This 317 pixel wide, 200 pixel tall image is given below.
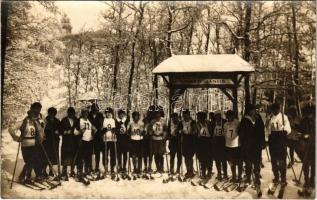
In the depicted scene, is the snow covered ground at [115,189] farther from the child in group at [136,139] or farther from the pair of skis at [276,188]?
the child in group at [136,139]

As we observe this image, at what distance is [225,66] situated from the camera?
23.0 ft

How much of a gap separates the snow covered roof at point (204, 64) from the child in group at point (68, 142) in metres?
1.61

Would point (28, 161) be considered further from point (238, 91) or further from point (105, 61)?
point (238, 91)

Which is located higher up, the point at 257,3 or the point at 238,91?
the point at 257,3

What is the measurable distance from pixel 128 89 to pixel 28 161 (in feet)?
6.93

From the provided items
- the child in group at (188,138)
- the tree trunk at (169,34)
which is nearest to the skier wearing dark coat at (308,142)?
the child in group at (188,138)

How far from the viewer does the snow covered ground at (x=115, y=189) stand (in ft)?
23.0

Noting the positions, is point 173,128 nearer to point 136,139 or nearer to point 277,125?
point 136,139

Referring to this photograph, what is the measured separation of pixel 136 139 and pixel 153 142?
0.98ft

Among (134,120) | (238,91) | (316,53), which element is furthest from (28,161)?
(316,53)

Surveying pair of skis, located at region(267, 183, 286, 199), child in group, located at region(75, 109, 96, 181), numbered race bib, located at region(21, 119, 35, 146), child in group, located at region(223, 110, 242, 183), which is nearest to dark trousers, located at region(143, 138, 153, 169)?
child in group, located at region(75, 109, 96, 181)

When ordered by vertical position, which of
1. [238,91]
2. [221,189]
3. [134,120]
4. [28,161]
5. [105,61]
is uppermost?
[105,61]

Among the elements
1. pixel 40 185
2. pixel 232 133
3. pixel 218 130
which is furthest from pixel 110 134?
pixel 232 133

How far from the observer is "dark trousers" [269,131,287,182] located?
6914 millimetres
